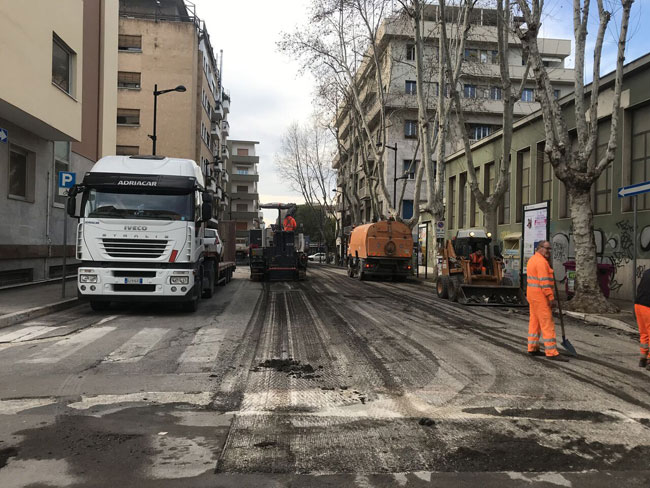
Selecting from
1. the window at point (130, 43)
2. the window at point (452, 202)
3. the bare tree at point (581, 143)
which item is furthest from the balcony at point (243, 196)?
the bare tree at point (581, 143)

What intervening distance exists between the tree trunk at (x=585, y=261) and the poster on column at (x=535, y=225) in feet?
4.17

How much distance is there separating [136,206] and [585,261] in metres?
10.5

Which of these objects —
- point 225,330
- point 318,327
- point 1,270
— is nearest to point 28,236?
point 1,270

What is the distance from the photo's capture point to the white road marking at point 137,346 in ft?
22.4

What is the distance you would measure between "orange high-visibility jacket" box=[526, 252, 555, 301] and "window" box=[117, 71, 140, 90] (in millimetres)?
36229

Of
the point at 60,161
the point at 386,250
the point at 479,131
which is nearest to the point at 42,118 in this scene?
the point at 60,161

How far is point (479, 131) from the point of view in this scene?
157 ft

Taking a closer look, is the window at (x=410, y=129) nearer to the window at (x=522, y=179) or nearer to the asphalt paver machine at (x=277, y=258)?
the window at (x=522, y=179)

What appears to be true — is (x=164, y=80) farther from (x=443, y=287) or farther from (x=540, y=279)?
(x=540, y=279)

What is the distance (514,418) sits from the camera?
15.0 feet

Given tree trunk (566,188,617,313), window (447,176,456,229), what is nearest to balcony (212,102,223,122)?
window (447,176,456,229)

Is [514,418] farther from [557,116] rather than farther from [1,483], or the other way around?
[557,116]

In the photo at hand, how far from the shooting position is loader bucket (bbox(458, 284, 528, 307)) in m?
13.9

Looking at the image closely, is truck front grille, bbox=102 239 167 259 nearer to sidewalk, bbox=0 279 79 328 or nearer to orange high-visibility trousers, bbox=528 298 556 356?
sidewalk, bbox=0 279 79 328
